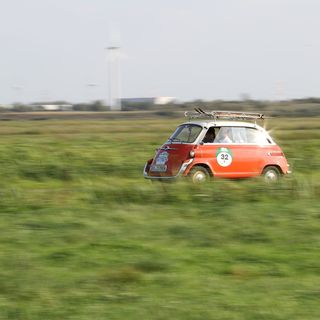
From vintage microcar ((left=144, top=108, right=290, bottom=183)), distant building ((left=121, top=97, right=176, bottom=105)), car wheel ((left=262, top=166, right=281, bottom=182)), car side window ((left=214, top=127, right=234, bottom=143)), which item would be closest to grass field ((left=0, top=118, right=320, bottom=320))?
vintage microcar ((left=144, top=108, right=290, bottom=183))

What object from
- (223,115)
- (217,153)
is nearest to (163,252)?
(217,153)

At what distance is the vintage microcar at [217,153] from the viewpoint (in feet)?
50.8

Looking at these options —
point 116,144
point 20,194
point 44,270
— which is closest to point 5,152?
point 116,144

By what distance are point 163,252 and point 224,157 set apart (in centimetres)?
846

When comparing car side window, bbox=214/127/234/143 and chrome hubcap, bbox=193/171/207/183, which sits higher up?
car side window, bbox=214/127/234/143

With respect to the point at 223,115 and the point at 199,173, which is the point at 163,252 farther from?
the point at 223,115

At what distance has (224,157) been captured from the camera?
15828mm

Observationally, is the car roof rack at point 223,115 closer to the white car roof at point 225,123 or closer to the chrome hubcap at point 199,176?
the white car roof at point 225,123

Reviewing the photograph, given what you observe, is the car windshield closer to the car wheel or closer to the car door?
the car door

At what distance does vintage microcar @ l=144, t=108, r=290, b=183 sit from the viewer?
15.5 metres

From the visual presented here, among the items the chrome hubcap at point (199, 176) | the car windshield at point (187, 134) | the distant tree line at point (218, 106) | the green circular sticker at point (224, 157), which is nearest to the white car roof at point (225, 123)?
the car windshield at point (187, 134)

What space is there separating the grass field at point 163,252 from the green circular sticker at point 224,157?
11.5ft

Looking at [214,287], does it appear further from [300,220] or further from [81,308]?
[300,220]

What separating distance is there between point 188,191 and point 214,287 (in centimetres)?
514
